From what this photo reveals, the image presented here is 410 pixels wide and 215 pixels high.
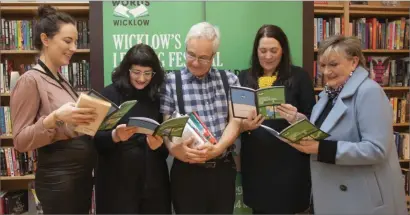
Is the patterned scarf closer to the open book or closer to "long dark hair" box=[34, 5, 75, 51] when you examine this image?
the open book

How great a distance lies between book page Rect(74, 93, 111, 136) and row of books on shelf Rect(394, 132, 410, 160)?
316cm

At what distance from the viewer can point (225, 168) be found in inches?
67.9

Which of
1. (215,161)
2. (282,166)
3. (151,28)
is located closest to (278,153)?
(282,166)

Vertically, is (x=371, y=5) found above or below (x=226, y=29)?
above

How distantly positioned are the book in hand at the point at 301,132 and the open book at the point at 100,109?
65 centimetres

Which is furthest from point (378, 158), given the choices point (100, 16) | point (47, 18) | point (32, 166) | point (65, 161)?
point (32, 166)

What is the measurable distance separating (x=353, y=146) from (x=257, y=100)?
0.44m

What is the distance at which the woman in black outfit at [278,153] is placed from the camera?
1.88 metres

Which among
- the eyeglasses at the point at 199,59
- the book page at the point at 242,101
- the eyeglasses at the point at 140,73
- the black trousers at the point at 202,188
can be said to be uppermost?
the eyeglasses at the point at 199,59

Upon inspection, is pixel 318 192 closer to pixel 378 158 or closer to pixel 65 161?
pixel 378 158

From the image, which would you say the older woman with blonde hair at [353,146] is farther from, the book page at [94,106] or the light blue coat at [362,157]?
the book page at [94,106]

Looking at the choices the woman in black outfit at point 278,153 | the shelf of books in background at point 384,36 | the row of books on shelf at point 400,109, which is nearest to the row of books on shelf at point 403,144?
the shelf of books in background at point 384,36

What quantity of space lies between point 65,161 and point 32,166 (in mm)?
1763

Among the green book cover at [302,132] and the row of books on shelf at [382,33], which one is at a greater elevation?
the row of books on shelf at [382,33]
